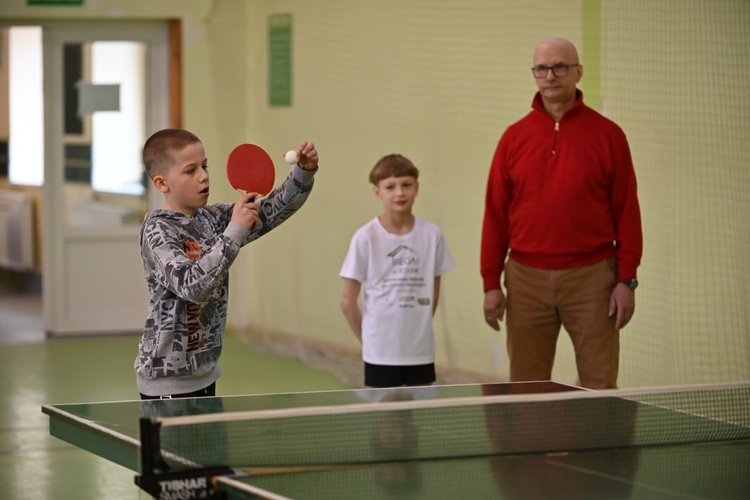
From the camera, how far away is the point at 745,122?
558cm

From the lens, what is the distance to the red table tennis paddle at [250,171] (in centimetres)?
346

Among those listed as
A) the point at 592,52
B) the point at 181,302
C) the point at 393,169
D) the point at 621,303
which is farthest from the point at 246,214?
the point at 592,52

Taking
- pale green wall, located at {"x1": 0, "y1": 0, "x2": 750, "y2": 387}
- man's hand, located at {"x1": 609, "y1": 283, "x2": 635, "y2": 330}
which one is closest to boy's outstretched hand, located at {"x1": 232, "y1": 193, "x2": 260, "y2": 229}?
man's hand, located at {"x1": 609, "y1": 283, "x2": 635, "y2": 330}

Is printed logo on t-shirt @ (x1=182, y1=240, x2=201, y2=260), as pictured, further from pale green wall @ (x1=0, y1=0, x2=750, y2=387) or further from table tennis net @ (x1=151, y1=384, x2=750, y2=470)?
pale green wall @ (x1=0, y1=0, x2=750, y2=387)

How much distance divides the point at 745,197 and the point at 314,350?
4166 mm

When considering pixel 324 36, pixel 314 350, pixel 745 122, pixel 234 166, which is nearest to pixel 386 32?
pixel 324 36

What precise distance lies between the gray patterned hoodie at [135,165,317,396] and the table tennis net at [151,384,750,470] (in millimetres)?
444

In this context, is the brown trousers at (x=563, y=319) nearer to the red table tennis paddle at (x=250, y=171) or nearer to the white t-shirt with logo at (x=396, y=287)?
the white t-shirt with logo at (x=396, y=287)

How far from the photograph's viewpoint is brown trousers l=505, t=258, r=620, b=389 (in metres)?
4.75

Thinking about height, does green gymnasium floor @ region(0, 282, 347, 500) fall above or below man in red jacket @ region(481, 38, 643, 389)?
below

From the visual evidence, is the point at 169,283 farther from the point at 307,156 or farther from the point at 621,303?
the point at 621,303

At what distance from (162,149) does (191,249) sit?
0.32m

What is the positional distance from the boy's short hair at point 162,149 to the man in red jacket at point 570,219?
1740 mm

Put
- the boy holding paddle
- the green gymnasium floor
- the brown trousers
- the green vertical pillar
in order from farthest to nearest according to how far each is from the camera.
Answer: the green vertical pillar
the green gymnasium floor
the brown trousers
the boy holding paddle
